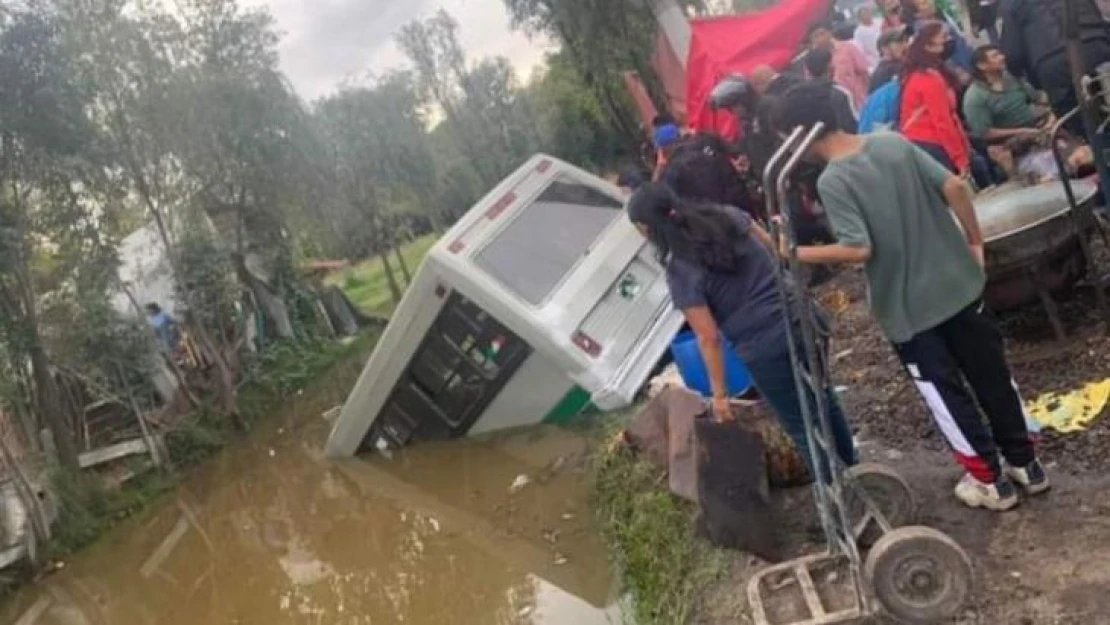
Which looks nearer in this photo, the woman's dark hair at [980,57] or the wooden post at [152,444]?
the woman's dark hair at [980,57]

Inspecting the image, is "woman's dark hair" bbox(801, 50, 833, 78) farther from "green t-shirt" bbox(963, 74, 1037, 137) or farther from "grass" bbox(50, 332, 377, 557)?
"grass" bbox(50, 332, 377, 557)

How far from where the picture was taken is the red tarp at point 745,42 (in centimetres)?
961

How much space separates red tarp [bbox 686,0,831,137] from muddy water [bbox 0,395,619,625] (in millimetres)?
3950

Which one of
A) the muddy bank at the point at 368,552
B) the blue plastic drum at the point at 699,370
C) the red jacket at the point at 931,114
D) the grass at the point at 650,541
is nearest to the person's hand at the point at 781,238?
the grass at the point at 650,541

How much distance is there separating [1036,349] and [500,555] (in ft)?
10.5

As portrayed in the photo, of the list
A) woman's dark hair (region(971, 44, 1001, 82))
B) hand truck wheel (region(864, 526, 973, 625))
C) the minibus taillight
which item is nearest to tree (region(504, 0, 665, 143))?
the minibus taillight

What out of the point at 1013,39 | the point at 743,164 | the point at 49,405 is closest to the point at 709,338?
the point at 1013,39

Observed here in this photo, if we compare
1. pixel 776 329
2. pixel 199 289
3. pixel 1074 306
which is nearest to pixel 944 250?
pixel 776 329

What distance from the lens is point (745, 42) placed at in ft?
32.0

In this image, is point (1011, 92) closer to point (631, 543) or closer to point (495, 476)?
point (631, 543)

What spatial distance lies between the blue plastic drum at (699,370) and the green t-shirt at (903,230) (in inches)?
85.8

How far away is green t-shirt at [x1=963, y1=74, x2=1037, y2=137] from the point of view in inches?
236

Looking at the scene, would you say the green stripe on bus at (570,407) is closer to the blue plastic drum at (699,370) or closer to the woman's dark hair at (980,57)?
the blue plastic drum at (699,370)

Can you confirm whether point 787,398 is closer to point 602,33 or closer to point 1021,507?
point 1021,507
